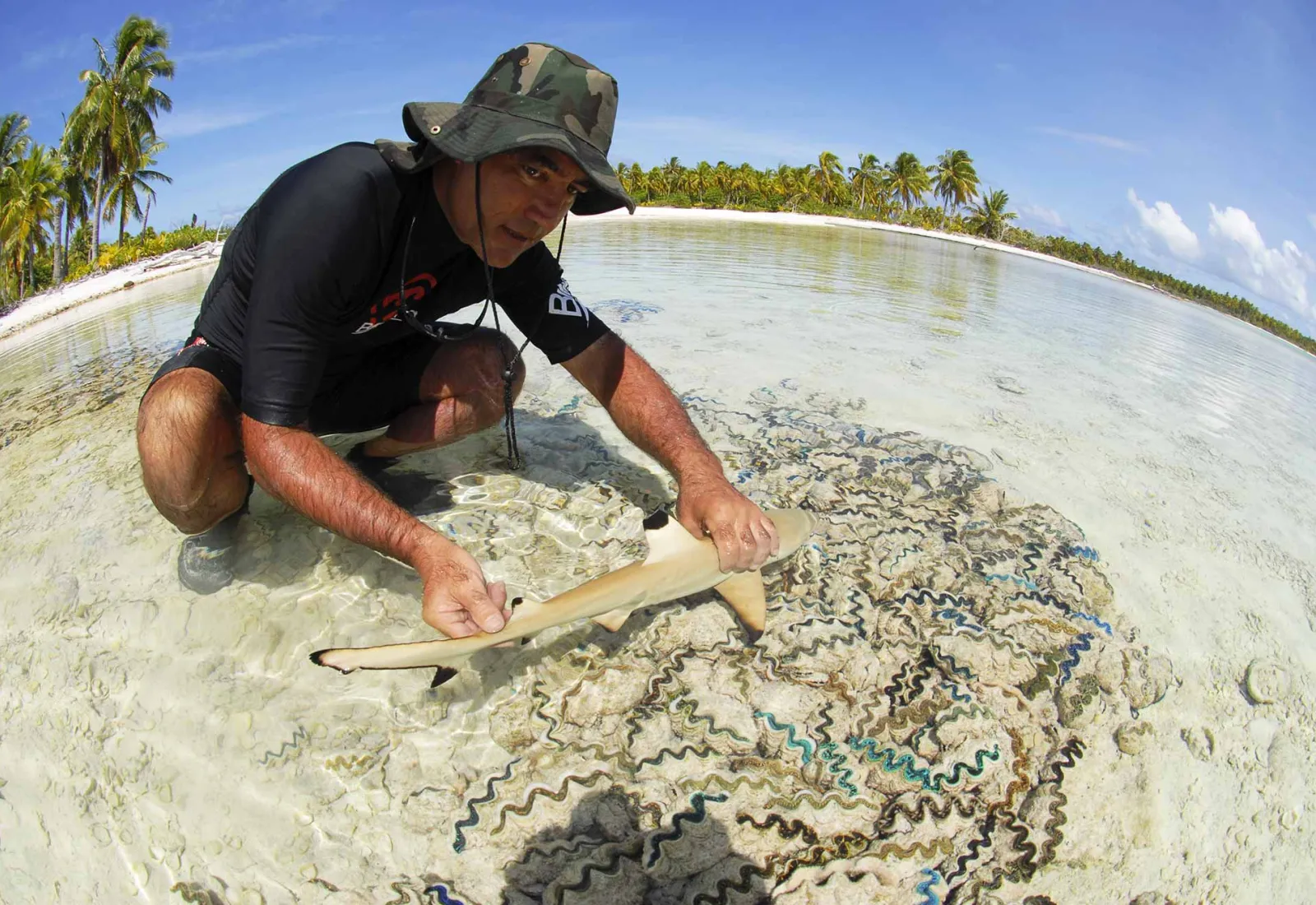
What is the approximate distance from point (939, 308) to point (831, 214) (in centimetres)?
4505

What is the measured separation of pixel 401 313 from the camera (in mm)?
2695

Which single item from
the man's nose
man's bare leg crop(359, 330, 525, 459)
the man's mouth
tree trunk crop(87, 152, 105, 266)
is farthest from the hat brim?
tree trunk crop(87, 152, 105, 266)

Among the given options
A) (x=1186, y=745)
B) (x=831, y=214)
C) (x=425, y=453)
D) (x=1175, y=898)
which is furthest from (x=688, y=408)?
(x=831, y=214)

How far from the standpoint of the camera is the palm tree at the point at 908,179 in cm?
6272

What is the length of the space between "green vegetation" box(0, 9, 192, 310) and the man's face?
30648mm

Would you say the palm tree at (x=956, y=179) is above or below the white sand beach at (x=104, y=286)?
above

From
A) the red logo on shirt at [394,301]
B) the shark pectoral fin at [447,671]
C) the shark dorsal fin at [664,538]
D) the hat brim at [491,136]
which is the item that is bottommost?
the shark pectoral fin at [447,671]

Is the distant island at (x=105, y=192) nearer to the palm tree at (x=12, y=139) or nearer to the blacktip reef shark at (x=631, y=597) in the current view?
the palm tree at (x=12, y=139)

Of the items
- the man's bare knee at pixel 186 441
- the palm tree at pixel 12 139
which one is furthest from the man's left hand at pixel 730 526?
the palm tree at pixel 12 139

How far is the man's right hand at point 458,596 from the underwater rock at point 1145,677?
202 centimetres

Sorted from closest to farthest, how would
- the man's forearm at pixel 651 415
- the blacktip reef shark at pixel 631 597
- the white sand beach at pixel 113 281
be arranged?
the blacktip reef shark at pixel 631 597 → the man's forearm at pixel 651 415 → the white sand beach at pixel 113 281

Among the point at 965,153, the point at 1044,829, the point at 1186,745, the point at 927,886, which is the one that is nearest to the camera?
the point at 927,886

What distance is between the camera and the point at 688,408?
14.2 feet

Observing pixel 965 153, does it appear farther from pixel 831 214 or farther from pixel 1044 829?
pixel 1044 829
